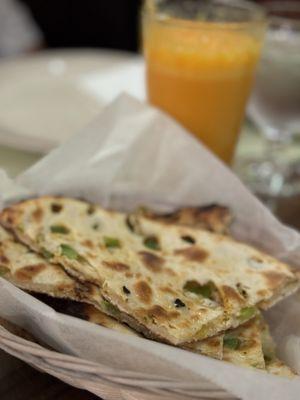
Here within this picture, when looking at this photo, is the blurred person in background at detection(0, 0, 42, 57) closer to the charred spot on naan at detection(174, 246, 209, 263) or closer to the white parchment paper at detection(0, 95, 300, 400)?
the white parchment paper at detection(0, 95, 300, 400)

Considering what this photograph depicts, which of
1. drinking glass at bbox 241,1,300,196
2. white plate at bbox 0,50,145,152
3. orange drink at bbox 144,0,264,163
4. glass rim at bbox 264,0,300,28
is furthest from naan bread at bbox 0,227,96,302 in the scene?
glass rim at bbox 264,0,300,28

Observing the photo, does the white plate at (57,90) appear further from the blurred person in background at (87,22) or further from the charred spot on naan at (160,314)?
the blurred person in background at (87,22)

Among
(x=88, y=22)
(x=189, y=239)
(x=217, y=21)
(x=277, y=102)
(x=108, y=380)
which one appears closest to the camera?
(x=108, y=380)

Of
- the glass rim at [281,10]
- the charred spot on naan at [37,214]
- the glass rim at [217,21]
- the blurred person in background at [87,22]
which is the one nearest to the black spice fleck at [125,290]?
the charred spot on naan at [37,214]

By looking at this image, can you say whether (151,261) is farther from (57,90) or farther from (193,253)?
(57,90)

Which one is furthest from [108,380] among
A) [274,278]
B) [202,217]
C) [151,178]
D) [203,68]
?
[203,68]

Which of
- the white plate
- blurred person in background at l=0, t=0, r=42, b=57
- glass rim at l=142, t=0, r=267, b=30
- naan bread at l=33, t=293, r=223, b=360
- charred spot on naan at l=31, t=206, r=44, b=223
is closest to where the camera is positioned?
naan bread at l=33, t=293, r=223, b=360
